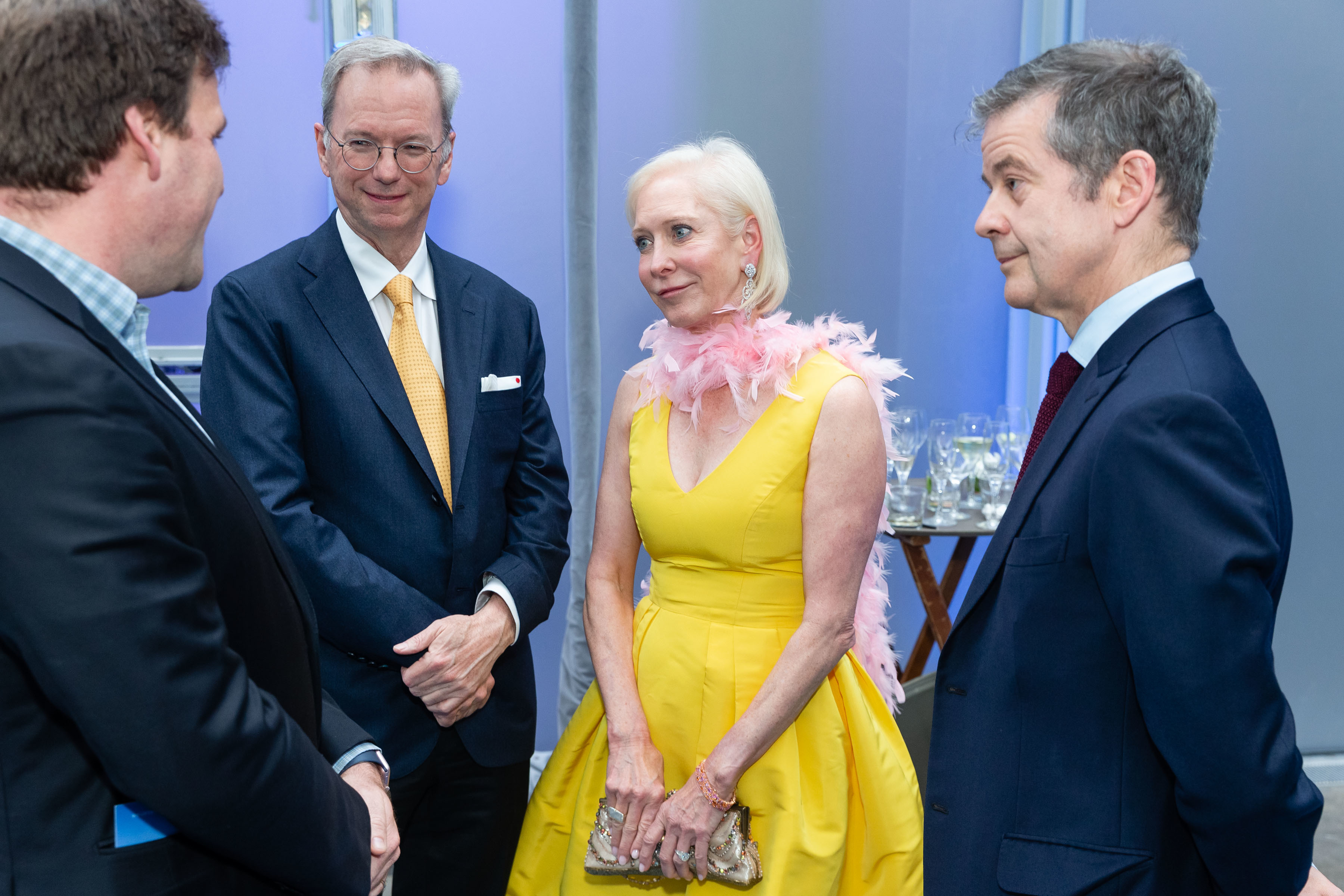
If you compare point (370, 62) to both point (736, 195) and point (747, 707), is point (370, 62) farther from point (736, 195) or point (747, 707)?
point (747, 707)

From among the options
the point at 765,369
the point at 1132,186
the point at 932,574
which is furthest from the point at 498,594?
the point at 932,574

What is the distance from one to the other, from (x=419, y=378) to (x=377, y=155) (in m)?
0.40

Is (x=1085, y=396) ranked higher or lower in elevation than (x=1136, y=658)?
higher

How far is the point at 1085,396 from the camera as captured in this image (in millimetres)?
1132

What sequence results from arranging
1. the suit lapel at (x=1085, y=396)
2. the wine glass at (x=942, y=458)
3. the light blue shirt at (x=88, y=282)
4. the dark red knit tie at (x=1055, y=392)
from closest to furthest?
the light blue shirt at (x=88, y=282), the suit lapel at (x=1085, y=396), the dark red knit tie at (x=1055, y=392), the wine glass at (x=942, y=458)

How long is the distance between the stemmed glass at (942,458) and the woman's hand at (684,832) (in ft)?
5.15

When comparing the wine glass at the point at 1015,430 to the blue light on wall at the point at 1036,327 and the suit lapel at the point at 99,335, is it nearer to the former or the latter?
the blue light on wall at the point at 1036,327

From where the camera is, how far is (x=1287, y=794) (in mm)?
964

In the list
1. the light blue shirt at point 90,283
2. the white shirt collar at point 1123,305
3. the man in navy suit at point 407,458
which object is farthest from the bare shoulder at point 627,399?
the light blue shirt at point 90,283

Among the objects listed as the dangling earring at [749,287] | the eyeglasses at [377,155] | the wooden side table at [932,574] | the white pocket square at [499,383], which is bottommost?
the wooden side table at [932,574]

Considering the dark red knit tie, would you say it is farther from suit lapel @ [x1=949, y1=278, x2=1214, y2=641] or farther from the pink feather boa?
the pink feather boa

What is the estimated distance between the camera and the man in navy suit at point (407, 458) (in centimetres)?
162

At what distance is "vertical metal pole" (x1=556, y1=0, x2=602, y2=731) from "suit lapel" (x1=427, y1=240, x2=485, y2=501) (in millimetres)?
1003

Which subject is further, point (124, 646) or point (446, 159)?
point (446, 159)
